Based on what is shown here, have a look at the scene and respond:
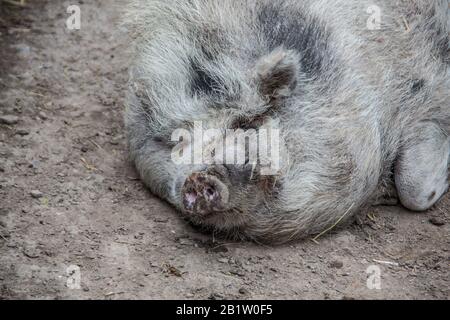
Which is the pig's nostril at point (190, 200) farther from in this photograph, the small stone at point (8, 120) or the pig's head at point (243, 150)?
the small stone at point (8, 120)

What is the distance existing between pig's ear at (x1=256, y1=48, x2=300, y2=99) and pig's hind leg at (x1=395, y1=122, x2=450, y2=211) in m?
0.94

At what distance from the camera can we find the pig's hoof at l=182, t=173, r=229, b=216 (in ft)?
11.3

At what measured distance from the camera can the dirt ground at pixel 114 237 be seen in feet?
11.8

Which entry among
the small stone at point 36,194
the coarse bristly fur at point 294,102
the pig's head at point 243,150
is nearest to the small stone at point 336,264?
the coarse bristly fur at point 294,102

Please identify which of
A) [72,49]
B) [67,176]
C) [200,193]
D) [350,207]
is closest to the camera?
[200,193]

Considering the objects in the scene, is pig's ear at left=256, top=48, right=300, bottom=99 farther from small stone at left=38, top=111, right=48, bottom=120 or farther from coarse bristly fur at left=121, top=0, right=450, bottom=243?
small stone at left=38, top=111, right=48, bottom=120

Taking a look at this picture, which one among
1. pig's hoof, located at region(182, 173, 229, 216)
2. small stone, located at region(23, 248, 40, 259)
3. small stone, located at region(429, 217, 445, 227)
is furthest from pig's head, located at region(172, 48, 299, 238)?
small stone, located at region(429, 217, 445, 227)

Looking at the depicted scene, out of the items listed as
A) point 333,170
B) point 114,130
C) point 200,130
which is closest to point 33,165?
point 114,130

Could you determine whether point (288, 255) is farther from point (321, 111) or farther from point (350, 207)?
point (321, 111)

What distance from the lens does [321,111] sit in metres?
3.84

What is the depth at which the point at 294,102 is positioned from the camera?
3.81m

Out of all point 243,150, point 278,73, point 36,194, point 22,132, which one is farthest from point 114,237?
point 278,73

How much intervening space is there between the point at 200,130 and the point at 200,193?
41 centimetres

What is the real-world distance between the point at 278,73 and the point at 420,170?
3.78 ft
